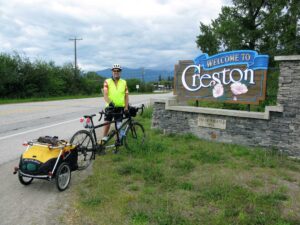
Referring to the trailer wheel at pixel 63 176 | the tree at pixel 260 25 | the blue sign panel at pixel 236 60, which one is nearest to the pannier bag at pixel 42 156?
the trailer wheel at pixel 63 176

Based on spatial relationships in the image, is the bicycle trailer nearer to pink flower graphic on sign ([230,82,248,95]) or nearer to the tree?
pink flower graphic on sign ([230,82,248,95])

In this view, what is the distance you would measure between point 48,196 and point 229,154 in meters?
4.24

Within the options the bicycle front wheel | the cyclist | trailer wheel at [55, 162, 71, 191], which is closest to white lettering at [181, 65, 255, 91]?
the bicycle front wheel

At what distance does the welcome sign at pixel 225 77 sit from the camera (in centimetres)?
778

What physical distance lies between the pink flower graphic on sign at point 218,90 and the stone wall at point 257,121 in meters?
0.61

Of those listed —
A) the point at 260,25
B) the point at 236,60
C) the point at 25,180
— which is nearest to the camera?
the point at 25,180

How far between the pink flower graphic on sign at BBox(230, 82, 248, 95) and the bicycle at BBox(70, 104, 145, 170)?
2.77 metres

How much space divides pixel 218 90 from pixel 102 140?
3.77 m

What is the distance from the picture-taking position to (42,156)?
182 inches

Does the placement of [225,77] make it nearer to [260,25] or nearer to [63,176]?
[63,176]

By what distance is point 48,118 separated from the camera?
13.0 meters

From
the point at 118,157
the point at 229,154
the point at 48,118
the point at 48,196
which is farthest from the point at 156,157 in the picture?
the point at 48,118

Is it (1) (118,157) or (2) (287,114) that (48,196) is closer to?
→ (1) (118,157)

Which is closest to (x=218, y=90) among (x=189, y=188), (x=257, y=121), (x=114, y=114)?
(x=257, y=121)
